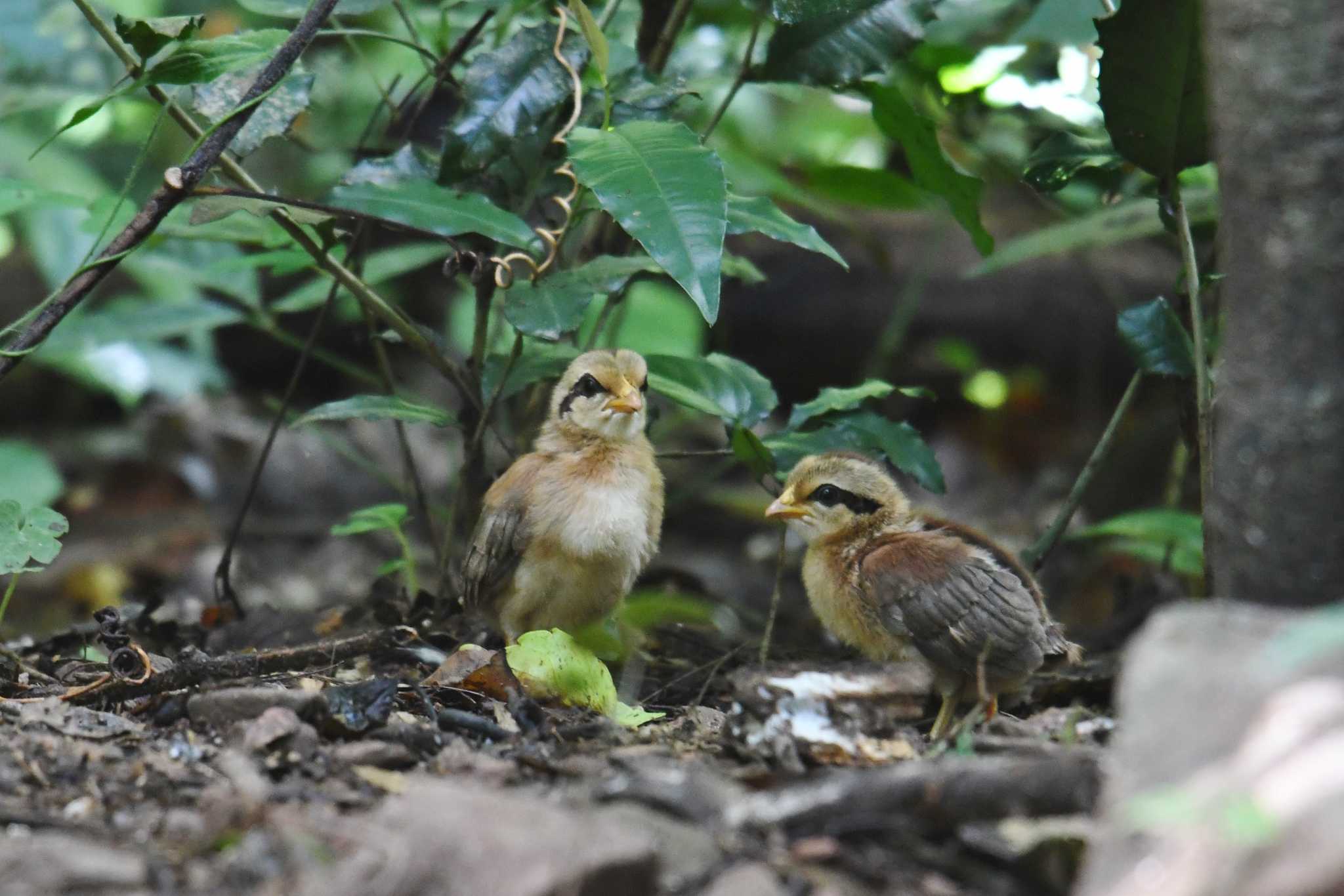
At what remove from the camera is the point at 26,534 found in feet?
12.0

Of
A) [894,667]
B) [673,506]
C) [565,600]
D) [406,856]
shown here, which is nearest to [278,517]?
[673,506]

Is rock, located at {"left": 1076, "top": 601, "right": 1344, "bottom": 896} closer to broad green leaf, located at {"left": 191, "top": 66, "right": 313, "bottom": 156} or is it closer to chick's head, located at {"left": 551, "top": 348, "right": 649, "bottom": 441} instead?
chick's head, located at {"left": 551, "top": 348, "right": 649, "bottom": 441}

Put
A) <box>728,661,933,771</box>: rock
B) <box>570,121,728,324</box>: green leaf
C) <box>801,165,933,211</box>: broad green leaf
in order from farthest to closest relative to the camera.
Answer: <box>801,165,933,211</box>: broad green leaf < <box>570,121,728,324</box>: green leaf < <box>728,661,933,771</box>: rock

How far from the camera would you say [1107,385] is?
923cm

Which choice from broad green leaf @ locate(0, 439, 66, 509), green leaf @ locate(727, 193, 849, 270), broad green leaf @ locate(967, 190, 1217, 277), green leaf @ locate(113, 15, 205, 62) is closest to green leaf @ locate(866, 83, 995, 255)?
broad green leaf @ locate(967, 190, 1217, 277)

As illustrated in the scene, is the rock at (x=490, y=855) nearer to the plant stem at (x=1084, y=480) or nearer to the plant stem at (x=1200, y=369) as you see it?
the plant stem at (x=1200, y=369)

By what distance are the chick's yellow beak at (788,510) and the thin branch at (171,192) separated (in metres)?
1.94

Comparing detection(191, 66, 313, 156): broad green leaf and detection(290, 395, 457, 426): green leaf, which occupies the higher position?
detection(191, 66, 313, 156): broad green leaf

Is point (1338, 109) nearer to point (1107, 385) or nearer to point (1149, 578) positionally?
point (1149, 578)

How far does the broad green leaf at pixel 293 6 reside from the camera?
4379mm

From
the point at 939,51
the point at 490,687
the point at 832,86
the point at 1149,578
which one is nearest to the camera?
the point at 490,687

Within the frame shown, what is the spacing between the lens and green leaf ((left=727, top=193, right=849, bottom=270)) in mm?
3859

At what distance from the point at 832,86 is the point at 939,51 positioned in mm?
1359

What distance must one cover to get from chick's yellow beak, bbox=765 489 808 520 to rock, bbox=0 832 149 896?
2.47m
